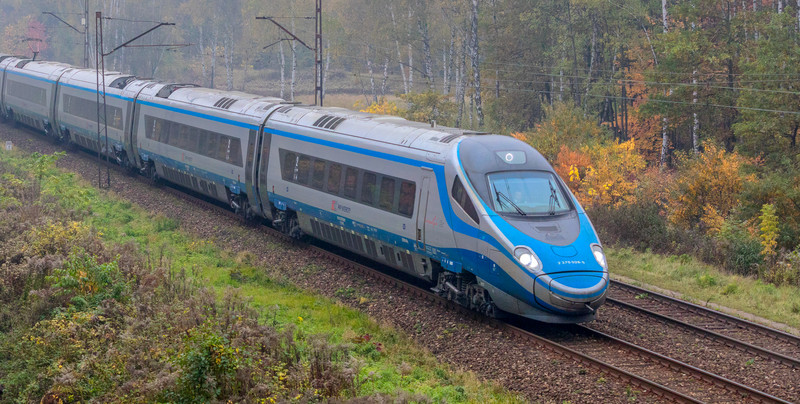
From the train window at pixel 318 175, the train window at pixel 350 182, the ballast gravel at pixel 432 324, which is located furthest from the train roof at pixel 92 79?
the train window at pixel 350 182

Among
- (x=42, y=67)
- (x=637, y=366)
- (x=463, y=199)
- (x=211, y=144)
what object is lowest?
(x=637, y=366)

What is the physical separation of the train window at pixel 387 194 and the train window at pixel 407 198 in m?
0.31

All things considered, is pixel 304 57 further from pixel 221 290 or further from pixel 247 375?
pixel 247 375

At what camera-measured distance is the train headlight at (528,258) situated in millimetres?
12086

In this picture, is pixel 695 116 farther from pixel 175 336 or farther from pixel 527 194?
pixel 175 336

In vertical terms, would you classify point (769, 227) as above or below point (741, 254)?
above

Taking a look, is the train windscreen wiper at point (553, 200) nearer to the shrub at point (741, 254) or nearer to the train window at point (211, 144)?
the shrub at point (741, 254)

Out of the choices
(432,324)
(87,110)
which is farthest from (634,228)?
(87,110)

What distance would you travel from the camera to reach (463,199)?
13312mm

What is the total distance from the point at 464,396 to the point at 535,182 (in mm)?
4952

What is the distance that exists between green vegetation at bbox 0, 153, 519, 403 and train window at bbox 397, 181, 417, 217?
2321mm

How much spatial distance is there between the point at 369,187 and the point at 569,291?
556 cm

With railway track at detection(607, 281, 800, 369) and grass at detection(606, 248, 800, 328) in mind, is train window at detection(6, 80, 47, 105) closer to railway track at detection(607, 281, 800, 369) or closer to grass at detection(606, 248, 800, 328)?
grass at detection(606, 248, 800, 328)

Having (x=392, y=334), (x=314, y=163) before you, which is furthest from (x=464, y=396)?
(x=314, y=163)
